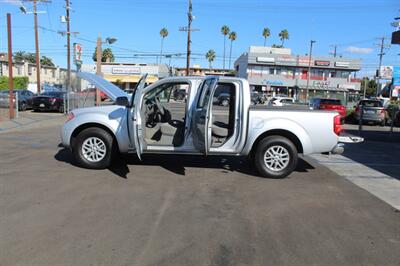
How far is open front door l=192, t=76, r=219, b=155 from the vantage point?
280 inches

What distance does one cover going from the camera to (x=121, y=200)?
593cm

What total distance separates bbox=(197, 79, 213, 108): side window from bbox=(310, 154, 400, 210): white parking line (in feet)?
10.8

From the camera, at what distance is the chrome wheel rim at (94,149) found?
7.87m

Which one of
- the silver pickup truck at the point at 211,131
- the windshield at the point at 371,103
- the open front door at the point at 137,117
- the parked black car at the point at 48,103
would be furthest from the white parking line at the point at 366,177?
the parked black car at the point at 48,103

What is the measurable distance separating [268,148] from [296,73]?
248 ft

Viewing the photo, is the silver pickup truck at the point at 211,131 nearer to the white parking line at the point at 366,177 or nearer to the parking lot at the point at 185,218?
the parking lot at the point at 185,218

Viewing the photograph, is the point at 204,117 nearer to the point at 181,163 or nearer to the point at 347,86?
the point at 181,163

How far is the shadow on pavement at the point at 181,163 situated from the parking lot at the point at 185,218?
0.10 meters

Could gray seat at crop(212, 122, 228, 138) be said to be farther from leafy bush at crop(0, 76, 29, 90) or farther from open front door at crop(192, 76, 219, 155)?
leafy bush at crop(0, 76, 29, 90)

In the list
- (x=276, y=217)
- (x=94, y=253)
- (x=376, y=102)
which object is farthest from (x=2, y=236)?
(x=376, y=102)

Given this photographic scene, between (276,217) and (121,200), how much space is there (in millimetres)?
2261

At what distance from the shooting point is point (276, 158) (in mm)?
7711

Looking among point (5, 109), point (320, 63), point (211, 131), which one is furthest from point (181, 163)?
point (320, 63)

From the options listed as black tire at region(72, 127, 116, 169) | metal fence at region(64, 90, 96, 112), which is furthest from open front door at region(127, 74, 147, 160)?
metal fence at region(64, 90, 96, 112)
